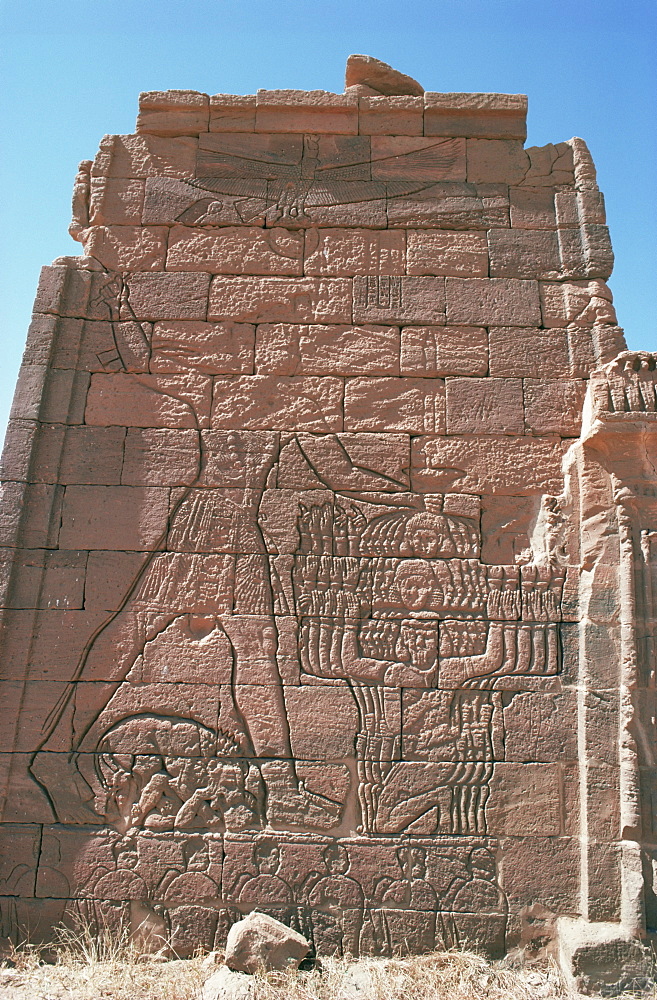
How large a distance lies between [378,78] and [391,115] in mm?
394

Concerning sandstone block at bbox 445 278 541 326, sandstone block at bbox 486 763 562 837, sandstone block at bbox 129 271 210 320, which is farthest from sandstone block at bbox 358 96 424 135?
sandstone block at bbox 486 763 562 837

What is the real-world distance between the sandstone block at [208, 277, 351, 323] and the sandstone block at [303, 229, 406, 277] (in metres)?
0.11

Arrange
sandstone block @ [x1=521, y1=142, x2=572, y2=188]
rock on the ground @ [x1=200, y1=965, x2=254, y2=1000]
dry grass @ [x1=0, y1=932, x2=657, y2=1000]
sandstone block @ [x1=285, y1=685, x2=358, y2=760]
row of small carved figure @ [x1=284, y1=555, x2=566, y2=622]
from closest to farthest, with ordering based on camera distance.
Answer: rock on the ground @ [x1=200, y1=965, x2=254, y2=1000] → dry grass @ [x1=0, y1=932, x2=657, y2=1000] → sandstone block @ [x1=285, y1=685, x2=358, y2=760] → row of small carved figure @ [x1=284, y1=555, x2=566, y2=622] → sandstone block @ [x1=521, y1=142, x2=572, y2=188]

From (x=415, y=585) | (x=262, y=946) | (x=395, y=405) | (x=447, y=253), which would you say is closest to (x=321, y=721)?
(x=415, y=585)

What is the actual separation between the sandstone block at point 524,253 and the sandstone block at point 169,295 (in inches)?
77.6

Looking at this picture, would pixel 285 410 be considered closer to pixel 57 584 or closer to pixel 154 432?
pixel 154 432

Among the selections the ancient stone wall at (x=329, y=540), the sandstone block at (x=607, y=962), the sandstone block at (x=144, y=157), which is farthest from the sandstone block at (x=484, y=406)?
the sandstone block at (x=607, y=962)

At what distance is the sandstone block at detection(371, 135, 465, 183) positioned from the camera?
192 inches

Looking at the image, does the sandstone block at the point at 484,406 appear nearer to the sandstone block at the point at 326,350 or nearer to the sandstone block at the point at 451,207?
the sandstone block at the point at 326,350

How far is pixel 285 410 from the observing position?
14.6 ft

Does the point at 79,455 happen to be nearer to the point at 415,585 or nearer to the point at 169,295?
the point at 169,295

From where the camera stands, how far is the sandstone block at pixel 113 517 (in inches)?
169

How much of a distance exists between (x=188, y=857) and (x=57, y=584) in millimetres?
1764

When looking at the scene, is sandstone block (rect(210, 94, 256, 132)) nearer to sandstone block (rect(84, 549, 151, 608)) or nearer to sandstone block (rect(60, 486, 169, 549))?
sandstone block (rect(60, 486, 169, 549))
